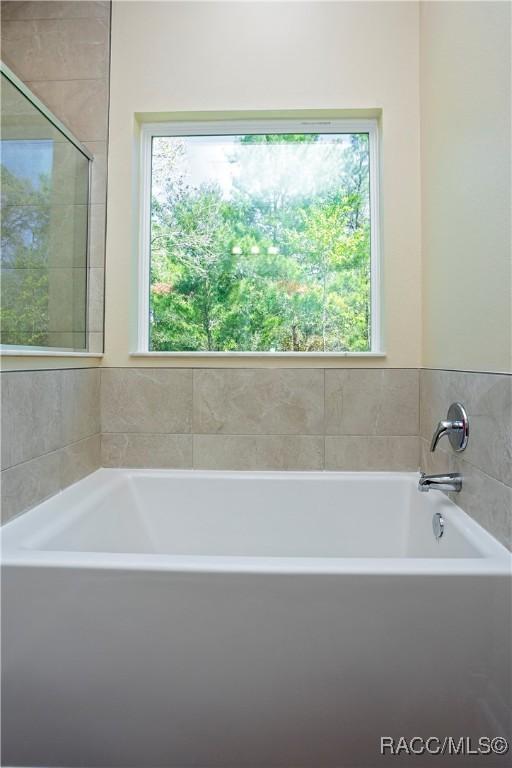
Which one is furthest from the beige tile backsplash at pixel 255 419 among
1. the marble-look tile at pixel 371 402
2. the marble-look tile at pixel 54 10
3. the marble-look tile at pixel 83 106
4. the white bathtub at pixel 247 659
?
the marble-look tile at pixel 54 10

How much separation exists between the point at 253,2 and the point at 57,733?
280 cm

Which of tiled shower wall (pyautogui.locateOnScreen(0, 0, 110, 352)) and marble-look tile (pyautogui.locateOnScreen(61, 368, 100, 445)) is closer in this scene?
marble-look tile (pyautogui.locateOnScreen(61, 368, 100, 445))

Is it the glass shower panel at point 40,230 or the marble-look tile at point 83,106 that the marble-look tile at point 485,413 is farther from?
the marble-look tile at point 83,106

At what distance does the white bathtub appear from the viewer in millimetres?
977

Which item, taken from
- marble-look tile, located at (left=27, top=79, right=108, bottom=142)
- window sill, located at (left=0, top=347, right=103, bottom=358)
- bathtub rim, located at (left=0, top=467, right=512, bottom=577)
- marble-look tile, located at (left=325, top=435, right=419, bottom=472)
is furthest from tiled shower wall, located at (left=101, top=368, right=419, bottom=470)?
marble-look tile, located at (left=27, top=79, right=108, bottom=142)

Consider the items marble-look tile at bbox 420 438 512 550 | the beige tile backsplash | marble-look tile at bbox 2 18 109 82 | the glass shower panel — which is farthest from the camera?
marble-look tile at bbox 2 18 109 82

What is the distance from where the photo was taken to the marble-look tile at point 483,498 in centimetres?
117

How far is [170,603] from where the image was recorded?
3.29 feet

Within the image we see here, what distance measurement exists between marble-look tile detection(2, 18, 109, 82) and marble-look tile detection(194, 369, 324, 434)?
1545 mm

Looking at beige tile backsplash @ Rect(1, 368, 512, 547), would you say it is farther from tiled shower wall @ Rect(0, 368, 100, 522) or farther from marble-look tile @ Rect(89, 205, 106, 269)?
marble-look tile @ Rect(89, 205, 106, 269)

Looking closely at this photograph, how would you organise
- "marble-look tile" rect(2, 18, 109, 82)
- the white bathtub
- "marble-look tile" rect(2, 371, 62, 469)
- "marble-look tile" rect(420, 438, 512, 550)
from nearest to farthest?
the white bathtub
"marble-look tile" rect(420, 438, 512, 550)
"marble-look tile" rect(2, 371, 62, 469)
"marble-look tile" rect(2, 18, 109, 82)

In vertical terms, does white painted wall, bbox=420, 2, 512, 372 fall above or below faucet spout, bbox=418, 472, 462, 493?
above

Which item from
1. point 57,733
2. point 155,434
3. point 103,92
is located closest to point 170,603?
point 57,733

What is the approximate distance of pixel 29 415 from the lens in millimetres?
1436
